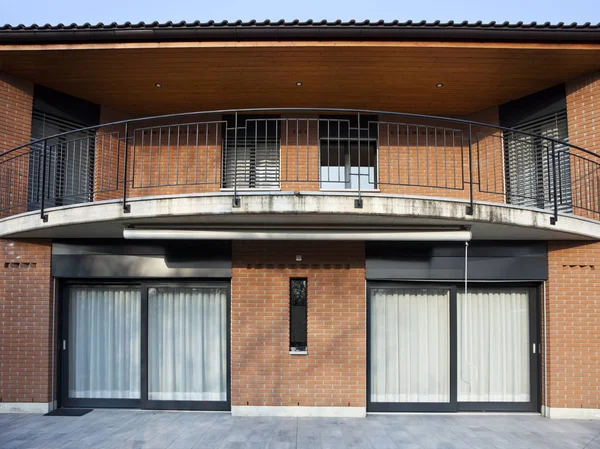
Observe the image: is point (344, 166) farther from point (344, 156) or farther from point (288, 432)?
point (288, 432)

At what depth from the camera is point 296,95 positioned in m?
8.36

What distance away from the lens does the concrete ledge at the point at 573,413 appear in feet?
24.4

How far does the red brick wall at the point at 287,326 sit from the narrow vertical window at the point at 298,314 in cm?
14

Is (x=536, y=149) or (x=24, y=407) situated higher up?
(x=536, y=149)

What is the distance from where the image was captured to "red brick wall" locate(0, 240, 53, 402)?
7.68 metres

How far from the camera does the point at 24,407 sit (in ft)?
25.1

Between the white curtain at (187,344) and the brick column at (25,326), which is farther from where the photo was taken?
the white curtain at (187,344)

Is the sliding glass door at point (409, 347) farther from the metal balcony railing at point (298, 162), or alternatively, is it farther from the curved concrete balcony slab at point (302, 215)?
the metal balcony railing at point (298, 162)

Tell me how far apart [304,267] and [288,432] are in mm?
2621

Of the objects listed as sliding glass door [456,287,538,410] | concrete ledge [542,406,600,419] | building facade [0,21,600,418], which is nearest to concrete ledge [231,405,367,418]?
building facade [0,21,600,418]

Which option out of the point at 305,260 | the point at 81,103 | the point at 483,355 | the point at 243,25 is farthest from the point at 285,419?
the point at 81,103

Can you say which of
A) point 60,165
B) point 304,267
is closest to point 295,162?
point 304,267

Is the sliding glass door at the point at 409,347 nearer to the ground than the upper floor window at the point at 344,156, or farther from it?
nearer to the ground

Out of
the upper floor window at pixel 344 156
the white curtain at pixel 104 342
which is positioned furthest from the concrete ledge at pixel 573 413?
the white curtain at pixel 104 342
